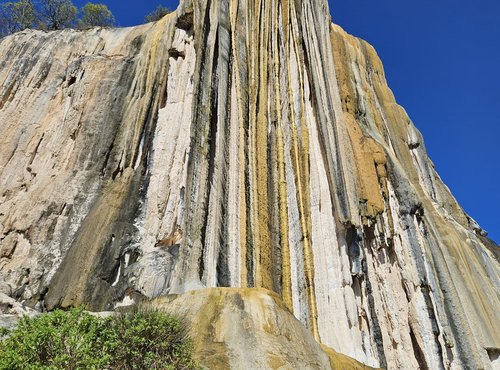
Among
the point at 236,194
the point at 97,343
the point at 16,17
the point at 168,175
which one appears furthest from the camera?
the point at 16,17

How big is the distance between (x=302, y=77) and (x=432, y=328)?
9047 mm

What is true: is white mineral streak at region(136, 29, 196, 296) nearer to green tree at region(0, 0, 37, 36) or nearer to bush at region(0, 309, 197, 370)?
bush at region(0, 309, 197, 370)

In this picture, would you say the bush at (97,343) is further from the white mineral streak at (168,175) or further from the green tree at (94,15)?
the green tree at (94,15)

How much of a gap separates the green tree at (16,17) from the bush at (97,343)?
2488 centimetres

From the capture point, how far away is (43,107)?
1811cm

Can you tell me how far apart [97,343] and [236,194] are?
22.5 ft

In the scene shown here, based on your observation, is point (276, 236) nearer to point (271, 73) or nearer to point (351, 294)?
point (351, 294)

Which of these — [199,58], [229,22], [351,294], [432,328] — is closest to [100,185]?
[199,58]

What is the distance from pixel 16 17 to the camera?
88.4 feet

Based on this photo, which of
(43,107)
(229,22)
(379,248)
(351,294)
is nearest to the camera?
(351,294)

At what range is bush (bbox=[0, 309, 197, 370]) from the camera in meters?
5.89

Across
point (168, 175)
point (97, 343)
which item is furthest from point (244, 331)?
point (168, 175)

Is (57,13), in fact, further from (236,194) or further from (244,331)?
(244,331)

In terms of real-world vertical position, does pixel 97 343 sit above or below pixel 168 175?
below
